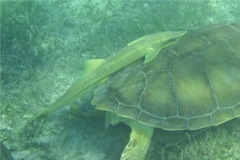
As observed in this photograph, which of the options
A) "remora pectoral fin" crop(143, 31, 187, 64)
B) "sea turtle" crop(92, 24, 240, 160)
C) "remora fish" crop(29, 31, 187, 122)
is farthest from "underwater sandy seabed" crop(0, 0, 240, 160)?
"remora pectoral fin" crop(143, 31, 187, 64)

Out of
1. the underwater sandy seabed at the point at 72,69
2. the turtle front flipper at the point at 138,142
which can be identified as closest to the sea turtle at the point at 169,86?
the turtle front flipper at the point at 138,142

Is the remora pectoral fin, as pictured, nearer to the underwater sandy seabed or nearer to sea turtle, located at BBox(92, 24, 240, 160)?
sea turtle, located at BBox(92, 24, 240, 160)

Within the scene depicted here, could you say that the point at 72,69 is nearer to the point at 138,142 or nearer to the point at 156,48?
the point at 156,48

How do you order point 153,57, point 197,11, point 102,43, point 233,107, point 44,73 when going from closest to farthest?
point 233,107 < point 153,57 < point 44,73 < point 102,43 < point 197,11

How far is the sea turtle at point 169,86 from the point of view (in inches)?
123

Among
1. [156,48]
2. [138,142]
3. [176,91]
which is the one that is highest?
[156,48]

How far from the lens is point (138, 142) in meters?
3.19

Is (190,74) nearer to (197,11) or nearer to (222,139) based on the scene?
(222,139)

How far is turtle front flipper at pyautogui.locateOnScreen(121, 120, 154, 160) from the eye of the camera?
3.12 m

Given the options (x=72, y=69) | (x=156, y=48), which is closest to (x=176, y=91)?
(x=156, y=48)

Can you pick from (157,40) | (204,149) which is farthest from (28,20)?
(204,149)

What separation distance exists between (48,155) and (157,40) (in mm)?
1949

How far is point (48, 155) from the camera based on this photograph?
3266mm

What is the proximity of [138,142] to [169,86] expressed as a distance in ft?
2.40
